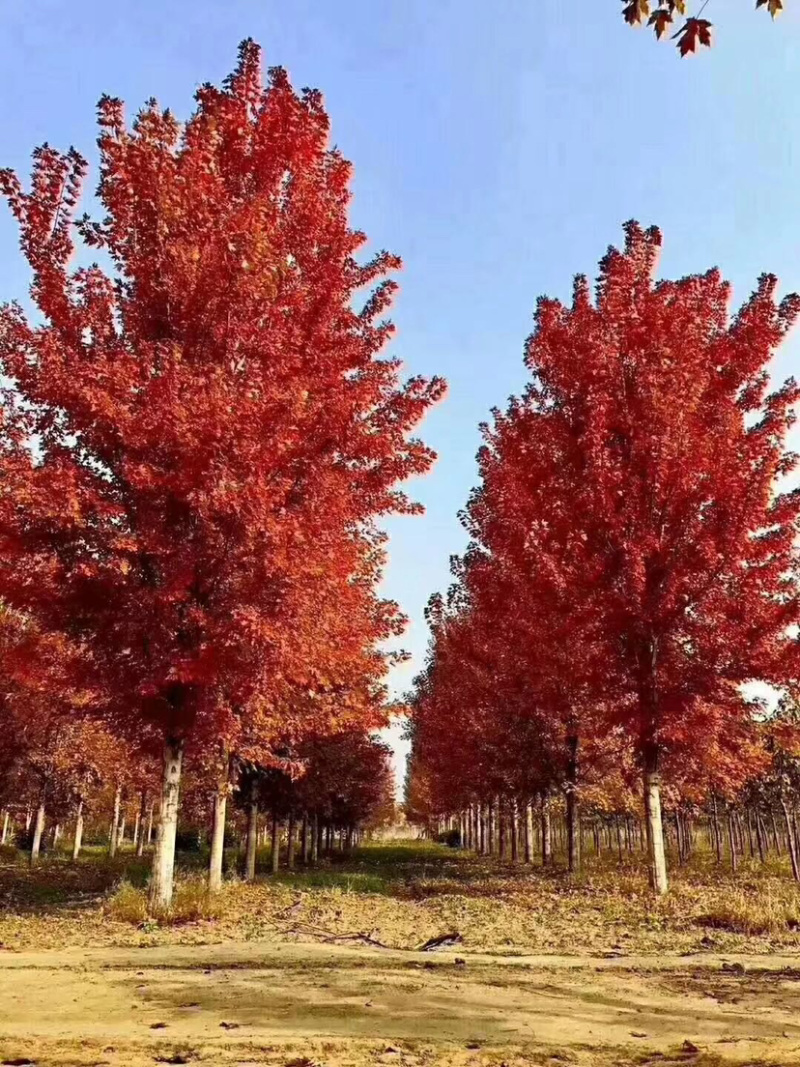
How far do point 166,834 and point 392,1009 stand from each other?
22.7 ft

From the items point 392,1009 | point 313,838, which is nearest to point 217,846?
point 392,1009

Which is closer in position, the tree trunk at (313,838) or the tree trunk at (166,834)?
the tree trunk at (166,834)

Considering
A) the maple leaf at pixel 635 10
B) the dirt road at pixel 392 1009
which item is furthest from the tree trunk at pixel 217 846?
the maple leaf at pixel 635 10

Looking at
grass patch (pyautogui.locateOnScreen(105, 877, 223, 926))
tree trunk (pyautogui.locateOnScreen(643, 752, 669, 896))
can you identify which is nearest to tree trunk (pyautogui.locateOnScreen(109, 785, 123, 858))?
grass patch (pyautogui.locateOnScreen(105, 877, 223, 926))

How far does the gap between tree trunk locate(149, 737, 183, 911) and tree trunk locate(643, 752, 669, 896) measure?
7.60 m

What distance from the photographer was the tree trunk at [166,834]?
1082 cm

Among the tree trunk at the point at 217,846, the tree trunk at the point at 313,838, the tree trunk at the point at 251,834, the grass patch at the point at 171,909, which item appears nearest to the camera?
the grass patch at the point at 171,909

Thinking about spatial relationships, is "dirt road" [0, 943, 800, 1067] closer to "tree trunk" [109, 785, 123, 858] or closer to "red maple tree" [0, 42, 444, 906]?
"red maple tree" [0, 42, 444, 906]

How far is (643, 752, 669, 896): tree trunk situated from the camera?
45.1ft

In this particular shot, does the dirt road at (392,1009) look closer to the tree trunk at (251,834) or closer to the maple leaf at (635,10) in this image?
the maple leaf at (635,10)

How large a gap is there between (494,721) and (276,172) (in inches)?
629

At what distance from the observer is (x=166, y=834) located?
1128 centimetres

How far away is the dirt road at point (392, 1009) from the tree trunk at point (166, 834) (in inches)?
124

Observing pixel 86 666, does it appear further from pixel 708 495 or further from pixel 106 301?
pixel 708 495
